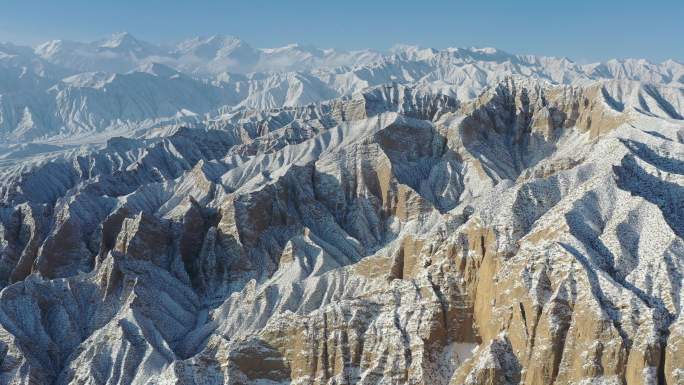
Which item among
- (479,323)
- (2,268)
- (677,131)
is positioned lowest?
(479,323)

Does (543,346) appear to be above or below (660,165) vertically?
below

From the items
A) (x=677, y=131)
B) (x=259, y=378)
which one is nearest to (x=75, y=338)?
(x=259, y=378)

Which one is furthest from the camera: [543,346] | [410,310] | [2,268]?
[2,268]

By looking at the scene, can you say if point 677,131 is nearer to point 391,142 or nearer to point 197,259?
point 391,142

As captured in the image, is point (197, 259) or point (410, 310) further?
point (197, 259)
